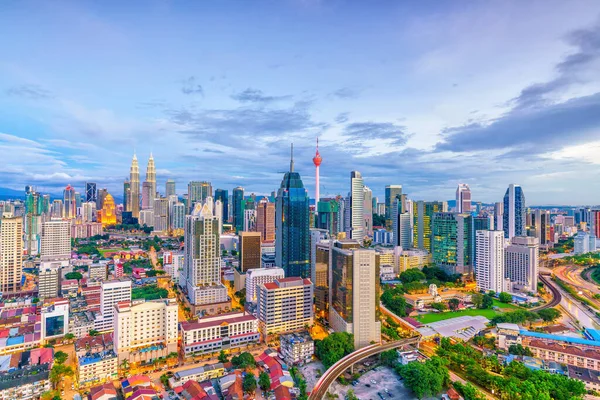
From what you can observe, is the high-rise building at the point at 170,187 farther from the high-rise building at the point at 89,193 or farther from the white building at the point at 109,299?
the white building at the point at 109,299

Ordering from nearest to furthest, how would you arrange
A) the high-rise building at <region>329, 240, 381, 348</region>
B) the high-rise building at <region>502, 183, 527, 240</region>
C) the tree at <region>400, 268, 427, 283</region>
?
the high-rise building at <region>329, 240, 381, 348</region>, the tree at <region>400, 268, 427, 283</region>, the high-rise building at <region>502, 183, 527, 240</region>

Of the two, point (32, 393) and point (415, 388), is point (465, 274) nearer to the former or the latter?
point (415, 388)

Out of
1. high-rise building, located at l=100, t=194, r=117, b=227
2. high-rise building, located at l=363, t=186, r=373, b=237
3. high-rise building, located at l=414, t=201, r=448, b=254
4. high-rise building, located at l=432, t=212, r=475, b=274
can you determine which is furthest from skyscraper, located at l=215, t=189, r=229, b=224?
high-rise building, located at l=432, t=212, r=475, b=274

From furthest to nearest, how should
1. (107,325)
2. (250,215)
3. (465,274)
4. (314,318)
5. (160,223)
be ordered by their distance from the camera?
(160,223)
(250,215)
(465,274)
(314,318)
(107,325)

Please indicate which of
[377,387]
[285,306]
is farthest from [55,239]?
[377,387]

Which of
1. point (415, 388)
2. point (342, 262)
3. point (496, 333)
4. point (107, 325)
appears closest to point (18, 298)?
point (107, 325)

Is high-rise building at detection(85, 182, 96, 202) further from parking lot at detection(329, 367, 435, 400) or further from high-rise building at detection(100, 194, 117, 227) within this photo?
parking lot at detection(329, 367, 435, 400)
